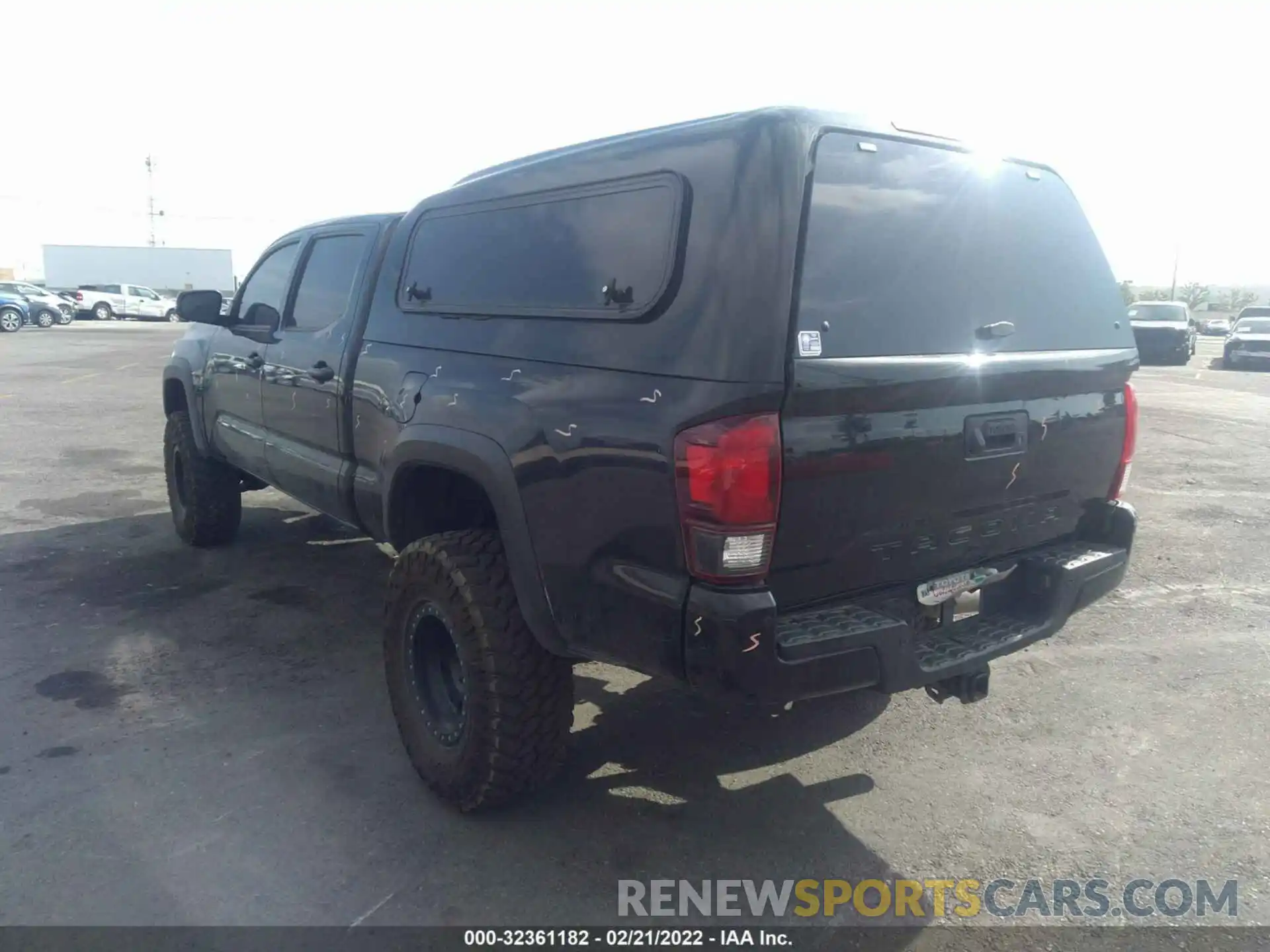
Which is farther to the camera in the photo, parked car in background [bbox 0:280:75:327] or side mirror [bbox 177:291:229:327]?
parked car in background [bbox 0:280:75:327]

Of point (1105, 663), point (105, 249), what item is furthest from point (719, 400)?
point (105, 249)

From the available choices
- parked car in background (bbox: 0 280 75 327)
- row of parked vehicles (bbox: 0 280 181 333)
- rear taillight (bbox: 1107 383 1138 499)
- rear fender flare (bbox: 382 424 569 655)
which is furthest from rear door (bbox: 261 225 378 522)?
parked car in background (bbox: 0 280 75 327)

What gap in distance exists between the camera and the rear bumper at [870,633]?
8.61 ft

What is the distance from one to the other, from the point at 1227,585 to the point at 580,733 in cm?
429

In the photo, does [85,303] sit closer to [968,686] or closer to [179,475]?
[179,475]

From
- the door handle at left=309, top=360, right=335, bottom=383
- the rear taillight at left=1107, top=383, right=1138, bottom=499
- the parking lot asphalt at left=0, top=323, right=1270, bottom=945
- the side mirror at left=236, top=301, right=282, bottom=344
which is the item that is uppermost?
the side mirror at left=236, top=301, right=282, bottom=344

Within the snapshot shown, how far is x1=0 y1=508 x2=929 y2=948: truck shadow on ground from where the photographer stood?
3.13 metres

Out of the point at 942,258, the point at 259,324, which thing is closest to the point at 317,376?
the point at 259,324

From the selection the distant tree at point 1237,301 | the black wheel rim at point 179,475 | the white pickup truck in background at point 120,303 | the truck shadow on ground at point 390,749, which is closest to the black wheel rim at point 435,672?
the truck shadow on ground at point 390,749

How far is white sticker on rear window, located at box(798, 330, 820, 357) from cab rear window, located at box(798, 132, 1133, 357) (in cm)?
1

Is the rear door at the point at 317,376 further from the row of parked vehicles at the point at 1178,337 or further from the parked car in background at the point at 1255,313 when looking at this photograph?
the parked car in background at the point at 1255,313

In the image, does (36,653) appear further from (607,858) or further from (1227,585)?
(1227,585)

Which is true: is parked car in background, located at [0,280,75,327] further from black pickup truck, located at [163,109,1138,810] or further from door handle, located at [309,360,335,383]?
black pickup truck, located at [163,109,1138,810]

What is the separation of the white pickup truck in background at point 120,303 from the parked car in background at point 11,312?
346 inches
